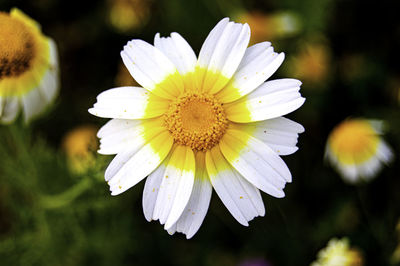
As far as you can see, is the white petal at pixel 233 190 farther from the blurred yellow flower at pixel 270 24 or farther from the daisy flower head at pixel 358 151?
the blurred yellow flower at pixel 270 24

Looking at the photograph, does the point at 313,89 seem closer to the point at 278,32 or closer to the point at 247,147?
the point at 278,32

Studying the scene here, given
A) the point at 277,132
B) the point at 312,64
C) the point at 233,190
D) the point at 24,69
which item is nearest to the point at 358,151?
the point at 312,64

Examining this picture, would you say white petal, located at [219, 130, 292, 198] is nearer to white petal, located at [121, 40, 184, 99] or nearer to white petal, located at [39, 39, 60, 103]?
white petal, located at [121, 40, 184, 99]

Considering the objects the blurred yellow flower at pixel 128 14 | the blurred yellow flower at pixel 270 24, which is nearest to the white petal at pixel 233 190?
the blurred yellow flower at pixel 270 24

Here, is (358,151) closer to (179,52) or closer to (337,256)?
(337,256)

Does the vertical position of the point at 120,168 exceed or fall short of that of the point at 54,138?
it exceeds it

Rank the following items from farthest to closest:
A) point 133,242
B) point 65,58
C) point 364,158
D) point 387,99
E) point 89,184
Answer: point 65,58 < point 387,99 < point 133,242 < point 364,158 < point 89,184

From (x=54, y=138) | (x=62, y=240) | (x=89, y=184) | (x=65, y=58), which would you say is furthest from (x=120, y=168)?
(x=65, y=58)
